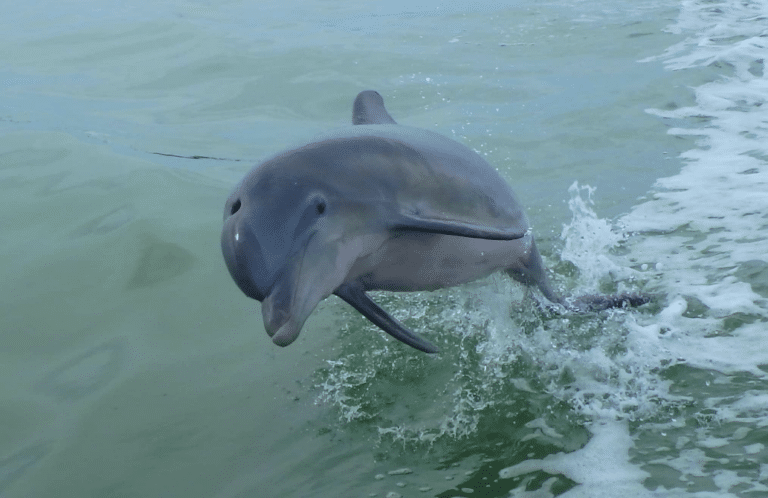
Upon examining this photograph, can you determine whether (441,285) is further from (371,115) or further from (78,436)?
(78,436)

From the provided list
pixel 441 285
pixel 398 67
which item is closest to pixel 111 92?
Answer: pixel 398 67

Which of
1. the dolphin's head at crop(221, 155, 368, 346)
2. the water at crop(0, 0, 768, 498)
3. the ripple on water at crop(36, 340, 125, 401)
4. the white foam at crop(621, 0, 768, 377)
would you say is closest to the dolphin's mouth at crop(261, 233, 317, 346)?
the dolphin's head at crop(221, 155, 368, 346)

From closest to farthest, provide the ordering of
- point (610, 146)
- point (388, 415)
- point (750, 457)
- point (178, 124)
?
point (750, 457), point (388, 415), point (610, 146), point (178, 124)

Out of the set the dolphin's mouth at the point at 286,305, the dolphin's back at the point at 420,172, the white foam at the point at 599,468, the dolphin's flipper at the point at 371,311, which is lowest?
the white foam at the point at 599,468

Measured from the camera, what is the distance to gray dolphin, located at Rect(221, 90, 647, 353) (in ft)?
11.6

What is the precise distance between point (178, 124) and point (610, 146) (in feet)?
16.5

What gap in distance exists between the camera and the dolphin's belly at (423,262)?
4.22 m

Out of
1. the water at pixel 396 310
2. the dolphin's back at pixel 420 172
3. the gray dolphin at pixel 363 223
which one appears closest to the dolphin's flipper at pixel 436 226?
the gray dolphin at pixel 363 223

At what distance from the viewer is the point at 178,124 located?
33.6ft

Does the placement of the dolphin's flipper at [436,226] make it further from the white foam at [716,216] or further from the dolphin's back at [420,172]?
the white foam at [716,216]

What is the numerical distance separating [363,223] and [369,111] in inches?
73.2

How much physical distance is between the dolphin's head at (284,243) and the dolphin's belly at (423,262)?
0.33 meters

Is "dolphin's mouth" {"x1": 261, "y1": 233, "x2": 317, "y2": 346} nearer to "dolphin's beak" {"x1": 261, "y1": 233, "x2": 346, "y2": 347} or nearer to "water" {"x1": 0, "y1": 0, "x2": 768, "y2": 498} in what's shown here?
"dolphin's beak" {"x1": 261, "y1": 233, "x2": 346, "y2": 347}

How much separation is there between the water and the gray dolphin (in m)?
0.69
